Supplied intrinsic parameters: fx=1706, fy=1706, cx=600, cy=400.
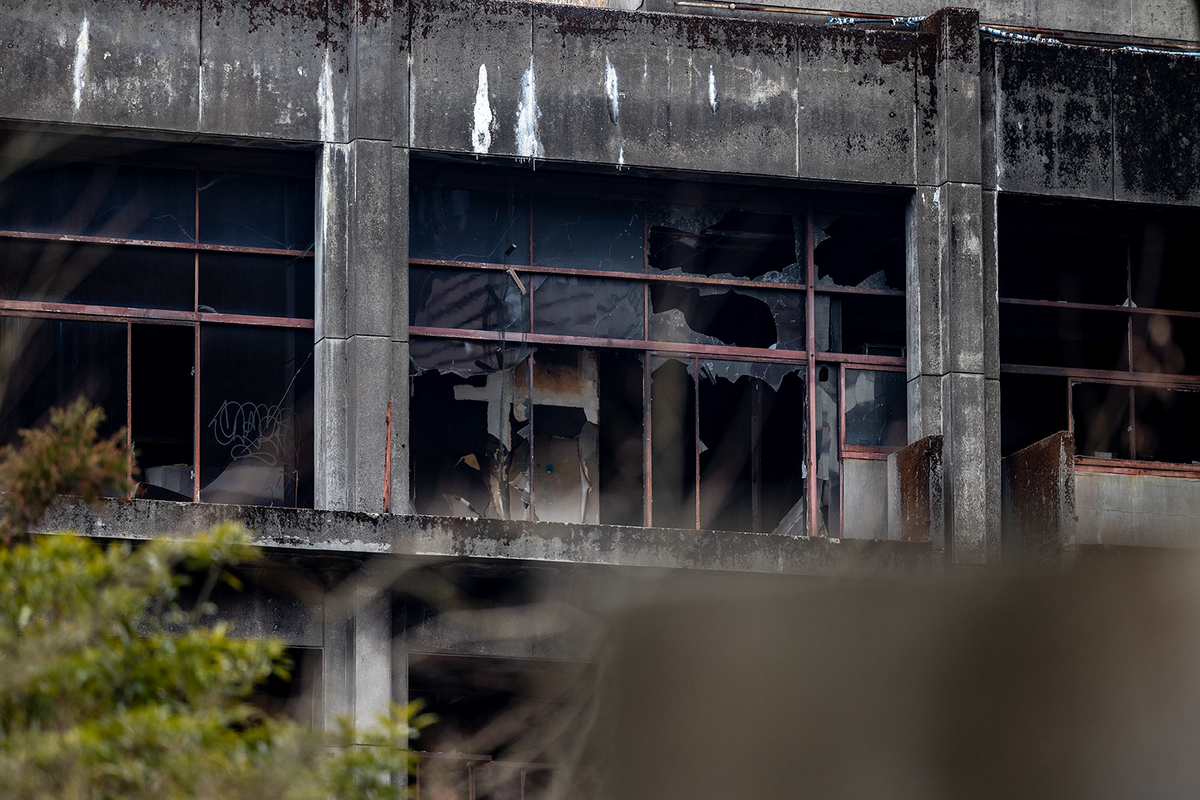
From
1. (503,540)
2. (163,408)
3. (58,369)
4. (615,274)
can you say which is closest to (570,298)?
(615,274)

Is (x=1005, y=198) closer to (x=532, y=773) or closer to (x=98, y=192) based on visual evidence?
(x=532, y=773)

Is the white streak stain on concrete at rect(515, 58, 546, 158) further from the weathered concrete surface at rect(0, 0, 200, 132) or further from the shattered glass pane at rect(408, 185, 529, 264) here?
the weathered concrete surface at rect(0, 0, 200, 132)

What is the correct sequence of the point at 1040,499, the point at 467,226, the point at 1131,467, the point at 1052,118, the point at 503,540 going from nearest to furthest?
the point at 503,540 → the point at 1040,499 → the point at 467,226 → the point at 1052,118 → the point at 1131,467

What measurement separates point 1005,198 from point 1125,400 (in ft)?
8.53

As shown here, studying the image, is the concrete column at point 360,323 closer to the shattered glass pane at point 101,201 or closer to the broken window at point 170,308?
the broken window at point 170,308

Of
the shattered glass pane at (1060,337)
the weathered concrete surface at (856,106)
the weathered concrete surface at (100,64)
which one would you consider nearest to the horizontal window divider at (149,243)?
the weathered concrete surface at (100,64)

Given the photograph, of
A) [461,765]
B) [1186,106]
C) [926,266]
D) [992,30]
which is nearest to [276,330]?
[461,765]

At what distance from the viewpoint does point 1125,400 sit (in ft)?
60.6

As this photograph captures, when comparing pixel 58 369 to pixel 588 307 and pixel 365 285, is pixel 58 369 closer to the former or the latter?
pixel 365 285

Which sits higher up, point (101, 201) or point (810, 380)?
point (101, 201)

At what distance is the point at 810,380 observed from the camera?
1770 centimetres

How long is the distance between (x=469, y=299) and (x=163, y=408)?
314 cm

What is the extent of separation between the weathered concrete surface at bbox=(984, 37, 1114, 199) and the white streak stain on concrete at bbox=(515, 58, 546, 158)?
4776 millimetres

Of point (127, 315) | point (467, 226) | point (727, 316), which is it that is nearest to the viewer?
point (127, 315)
